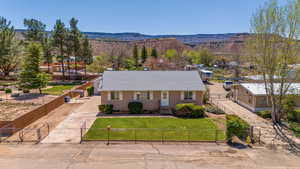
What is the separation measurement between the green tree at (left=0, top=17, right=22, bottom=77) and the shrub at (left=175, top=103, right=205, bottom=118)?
131 feet

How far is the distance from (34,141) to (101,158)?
6007 millimetres

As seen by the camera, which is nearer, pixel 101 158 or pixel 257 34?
pixel 101 158

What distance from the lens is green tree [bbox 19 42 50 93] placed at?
103 feet

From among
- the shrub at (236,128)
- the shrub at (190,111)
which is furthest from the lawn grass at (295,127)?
the shrub at (190,111)

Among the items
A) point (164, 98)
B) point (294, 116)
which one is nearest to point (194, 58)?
point (164, 98)

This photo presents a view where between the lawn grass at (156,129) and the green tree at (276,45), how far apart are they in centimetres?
759

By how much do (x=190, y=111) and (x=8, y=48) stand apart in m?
41.2

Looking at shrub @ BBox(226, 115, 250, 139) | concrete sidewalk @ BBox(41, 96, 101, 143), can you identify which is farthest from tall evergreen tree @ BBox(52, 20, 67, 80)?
shrub @ BBox(226, 115, 250, 139)

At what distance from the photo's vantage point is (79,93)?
31438 millimetres

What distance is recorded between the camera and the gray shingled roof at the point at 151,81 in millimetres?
22500

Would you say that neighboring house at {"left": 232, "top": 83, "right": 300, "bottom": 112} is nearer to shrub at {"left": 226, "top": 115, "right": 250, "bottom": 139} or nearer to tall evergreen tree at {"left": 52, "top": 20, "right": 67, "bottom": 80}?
shrub at {"left": 226, "top": 115, "right": 250, "bottom": 139}

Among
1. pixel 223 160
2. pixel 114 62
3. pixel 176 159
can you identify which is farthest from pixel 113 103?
pixel 114 62

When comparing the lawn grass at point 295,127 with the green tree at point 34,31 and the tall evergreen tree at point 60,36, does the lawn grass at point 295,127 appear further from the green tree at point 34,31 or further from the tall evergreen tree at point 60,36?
the green tree at point 34,31

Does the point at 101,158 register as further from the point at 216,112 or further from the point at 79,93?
the point at 79,93
